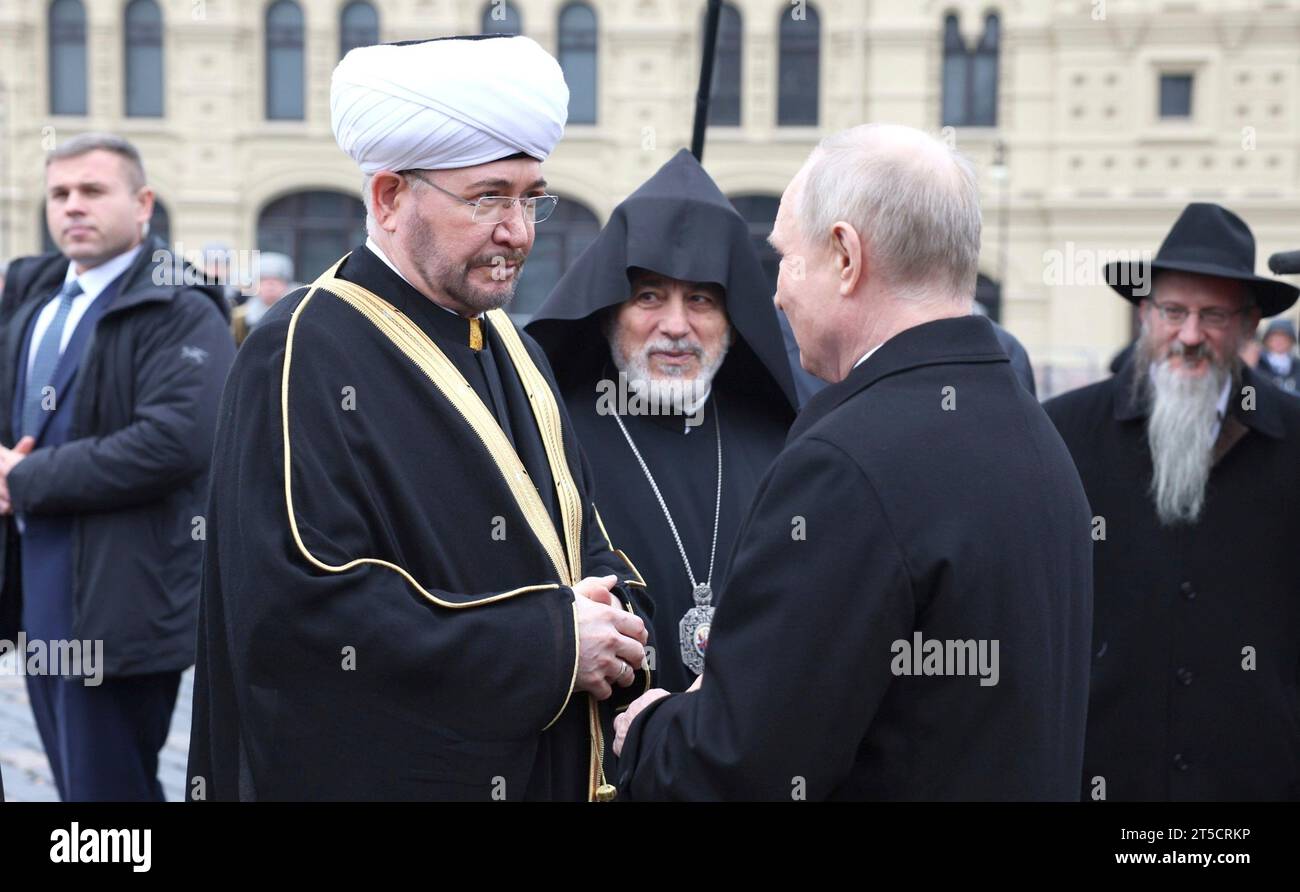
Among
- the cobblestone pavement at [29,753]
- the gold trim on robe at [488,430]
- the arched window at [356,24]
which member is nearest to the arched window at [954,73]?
the arched window at [356,24]

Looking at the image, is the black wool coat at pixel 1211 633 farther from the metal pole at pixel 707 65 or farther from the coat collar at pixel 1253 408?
the metal pole at pixel 707 65

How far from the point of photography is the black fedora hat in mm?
3980

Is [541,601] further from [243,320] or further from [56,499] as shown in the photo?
[243,320]

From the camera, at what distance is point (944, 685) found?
2193 mm

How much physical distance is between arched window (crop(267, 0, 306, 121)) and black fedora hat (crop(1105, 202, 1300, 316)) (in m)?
27.8

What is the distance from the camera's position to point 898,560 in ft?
7.08

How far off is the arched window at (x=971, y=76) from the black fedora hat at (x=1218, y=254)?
26.7 metres

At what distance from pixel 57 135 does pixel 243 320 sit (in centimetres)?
2251

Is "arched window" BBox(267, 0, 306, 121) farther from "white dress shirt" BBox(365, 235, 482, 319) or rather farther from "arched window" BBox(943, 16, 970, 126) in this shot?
"white dress shirt" BBox(365, 235, 482, 319)

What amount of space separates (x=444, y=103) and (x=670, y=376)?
1.39 m

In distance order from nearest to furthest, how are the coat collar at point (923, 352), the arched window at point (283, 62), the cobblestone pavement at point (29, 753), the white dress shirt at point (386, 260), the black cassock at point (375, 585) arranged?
the coat collar at point (923, 352) → the black cassock at point (375, 585) → the white dress shirt at point (386, 260) → the cobblestone pavement at point (29, 753) → the arched window at point (283, 62)

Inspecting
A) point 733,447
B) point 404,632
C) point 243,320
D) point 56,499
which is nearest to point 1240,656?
point 733,447

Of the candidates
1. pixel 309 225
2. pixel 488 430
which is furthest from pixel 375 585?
pixel 309 225

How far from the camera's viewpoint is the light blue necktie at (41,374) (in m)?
4.57
